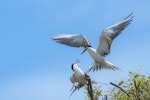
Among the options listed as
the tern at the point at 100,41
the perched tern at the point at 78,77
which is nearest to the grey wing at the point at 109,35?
the tern at the point at 100,41

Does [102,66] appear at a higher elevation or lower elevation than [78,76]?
higher

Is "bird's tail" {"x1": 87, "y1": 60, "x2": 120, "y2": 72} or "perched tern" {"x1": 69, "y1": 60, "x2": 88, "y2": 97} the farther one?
"bird's tail" {"x1": 87, "y1": 60, "x2": 120, "y2": 72}

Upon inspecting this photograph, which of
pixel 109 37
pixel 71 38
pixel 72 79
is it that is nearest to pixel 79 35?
pixel 71 38

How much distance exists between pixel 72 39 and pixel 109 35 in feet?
5.46

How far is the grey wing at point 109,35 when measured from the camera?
15688 mm

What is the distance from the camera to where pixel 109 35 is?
1627 centimetres

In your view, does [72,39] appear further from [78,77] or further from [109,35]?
[78,77]

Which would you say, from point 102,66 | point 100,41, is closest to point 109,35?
point 100,41

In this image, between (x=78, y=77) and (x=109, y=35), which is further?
(x=109, y=35)

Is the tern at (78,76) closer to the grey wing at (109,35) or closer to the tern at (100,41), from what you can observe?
the tern at (100,41)

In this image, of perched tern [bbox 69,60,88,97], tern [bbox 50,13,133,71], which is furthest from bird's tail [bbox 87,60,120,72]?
perched tern [bbox 69,60,88,97]

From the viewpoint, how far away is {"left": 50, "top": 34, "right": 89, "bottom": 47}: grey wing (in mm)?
14461

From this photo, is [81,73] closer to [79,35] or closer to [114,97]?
[79,35]

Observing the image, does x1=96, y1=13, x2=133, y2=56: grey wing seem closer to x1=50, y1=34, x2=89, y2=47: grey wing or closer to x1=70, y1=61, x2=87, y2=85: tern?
x1=50, y1=34, x2=89, y2=47: grey wing
